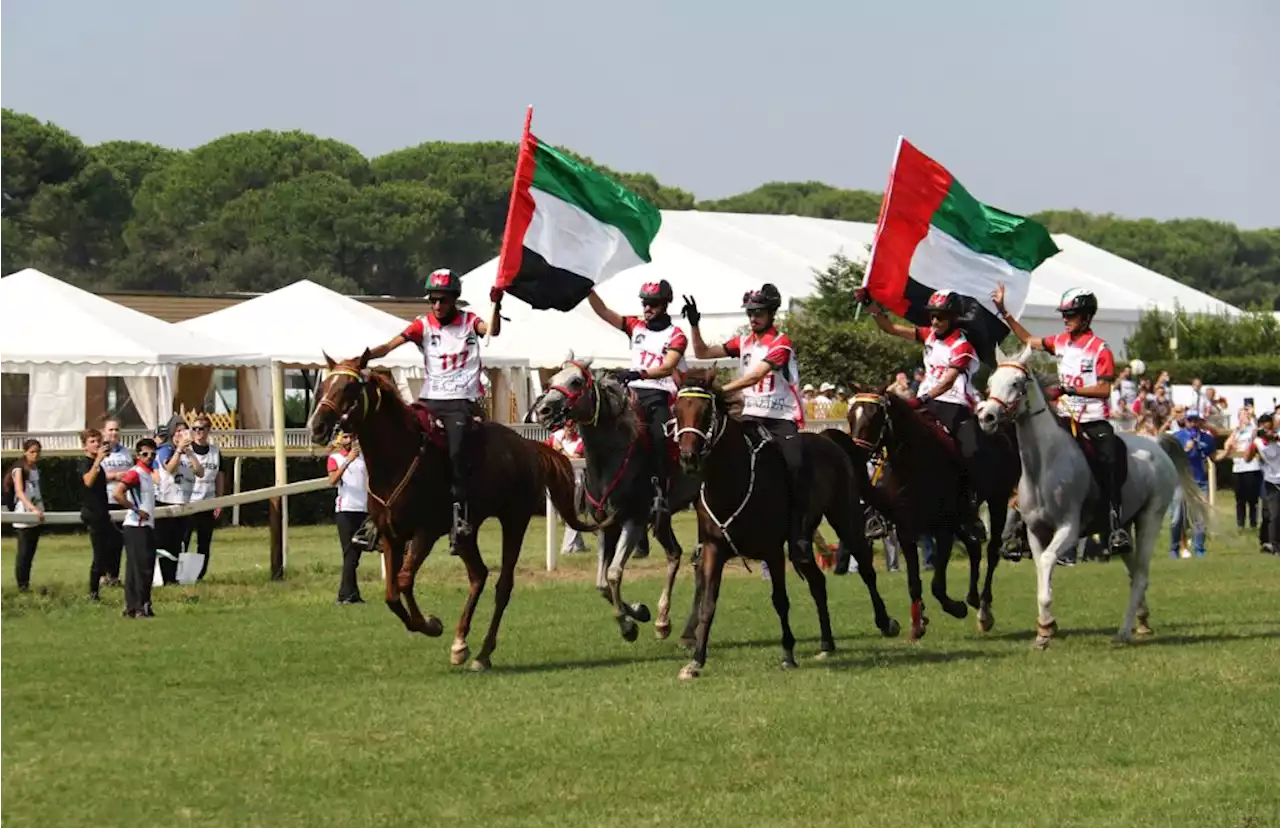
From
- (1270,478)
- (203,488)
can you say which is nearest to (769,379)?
(203,488)

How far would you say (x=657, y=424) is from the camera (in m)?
17.6

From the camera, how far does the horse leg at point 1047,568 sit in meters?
16.3

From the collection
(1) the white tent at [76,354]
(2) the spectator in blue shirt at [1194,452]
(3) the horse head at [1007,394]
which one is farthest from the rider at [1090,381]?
(1) the white tent at [76,354]

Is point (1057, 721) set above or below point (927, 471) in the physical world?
below

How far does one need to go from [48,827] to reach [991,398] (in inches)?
354

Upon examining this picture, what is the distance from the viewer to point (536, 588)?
79.1ft

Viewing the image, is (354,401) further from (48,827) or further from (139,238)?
(139,238)

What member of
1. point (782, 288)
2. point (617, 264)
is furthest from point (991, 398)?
point (782, 288)

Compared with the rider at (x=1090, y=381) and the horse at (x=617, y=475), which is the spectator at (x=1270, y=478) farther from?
the horse at (x=617, y=475)

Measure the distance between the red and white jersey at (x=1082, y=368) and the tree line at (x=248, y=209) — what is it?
8628 cm

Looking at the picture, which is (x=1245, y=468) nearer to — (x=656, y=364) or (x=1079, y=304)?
(x=1079, y=304)

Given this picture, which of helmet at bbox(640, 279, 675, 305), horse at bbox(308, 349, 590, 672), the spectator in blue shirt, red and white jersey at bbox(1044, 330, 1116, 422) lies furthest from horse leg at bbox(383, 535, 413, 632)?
the spectator in blue shirt

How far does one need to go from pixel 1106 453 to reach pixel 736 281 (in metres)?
52.1

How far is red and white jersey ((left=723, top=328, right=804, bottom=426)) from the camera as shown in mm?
16312
